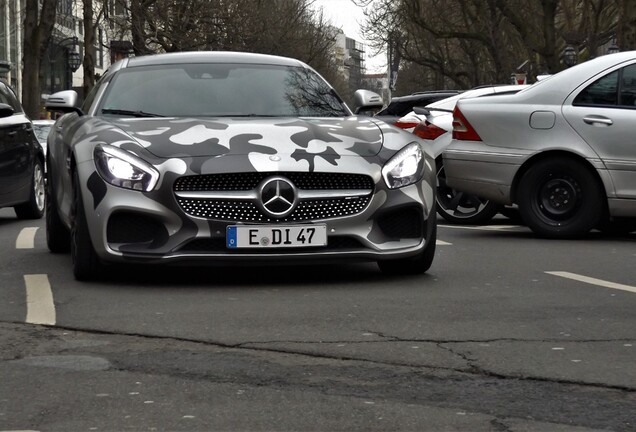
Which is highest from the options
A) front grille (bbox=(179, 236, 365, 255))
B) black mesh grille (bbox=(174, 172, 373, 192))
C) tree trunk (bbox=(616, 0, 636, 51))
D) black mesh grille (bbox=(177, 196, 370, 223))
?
tree trunk (bbox=(616, 0, 636, 51))

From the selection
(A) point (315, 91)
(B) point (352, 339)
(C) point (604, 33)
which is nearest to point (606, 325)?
(B) point (352, 339)

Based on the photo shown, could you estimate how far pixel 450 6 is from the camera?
6147 cm

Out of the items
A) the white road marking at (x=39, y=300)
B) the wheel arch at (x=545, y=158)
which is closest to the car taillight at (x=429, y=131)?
the wheel arch at (x=545, y=158)

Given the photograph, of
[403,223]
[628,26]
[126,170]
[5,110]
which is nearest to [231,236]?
[126,170]

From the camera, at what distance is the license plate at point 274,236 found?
825 centimetres

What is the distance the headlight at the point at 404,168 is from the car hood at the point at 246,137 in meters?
0.13

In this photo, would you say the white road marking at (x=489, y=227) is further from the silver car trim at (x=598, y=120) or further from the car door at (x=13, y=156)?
the car door at (x=13, y=156)

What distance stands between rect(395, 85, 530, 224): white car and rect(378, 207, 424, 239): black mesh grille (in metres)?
4.83

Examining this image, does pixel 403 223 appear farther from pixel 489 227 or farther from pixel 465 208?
pixel 465 208

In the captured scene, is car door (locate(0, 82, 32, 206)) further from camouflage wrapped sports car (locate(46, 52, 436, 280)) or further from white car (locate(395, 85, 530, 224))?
camouflage wrapped sports car (locate(46, 52, 436, 280))

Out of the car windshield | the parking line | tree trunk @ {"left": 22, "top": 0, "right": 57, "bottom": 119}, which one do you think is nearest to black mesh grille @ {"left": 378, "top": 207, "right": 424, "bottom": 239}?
the car windshield

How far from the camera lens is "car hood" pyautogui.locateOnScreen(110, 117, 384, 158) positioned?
840 centimetres

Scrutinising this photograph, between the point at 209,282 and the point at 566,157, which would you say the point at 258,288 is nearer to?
the point at 209,282

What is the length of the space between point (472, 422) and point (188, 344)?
189 centimetres
